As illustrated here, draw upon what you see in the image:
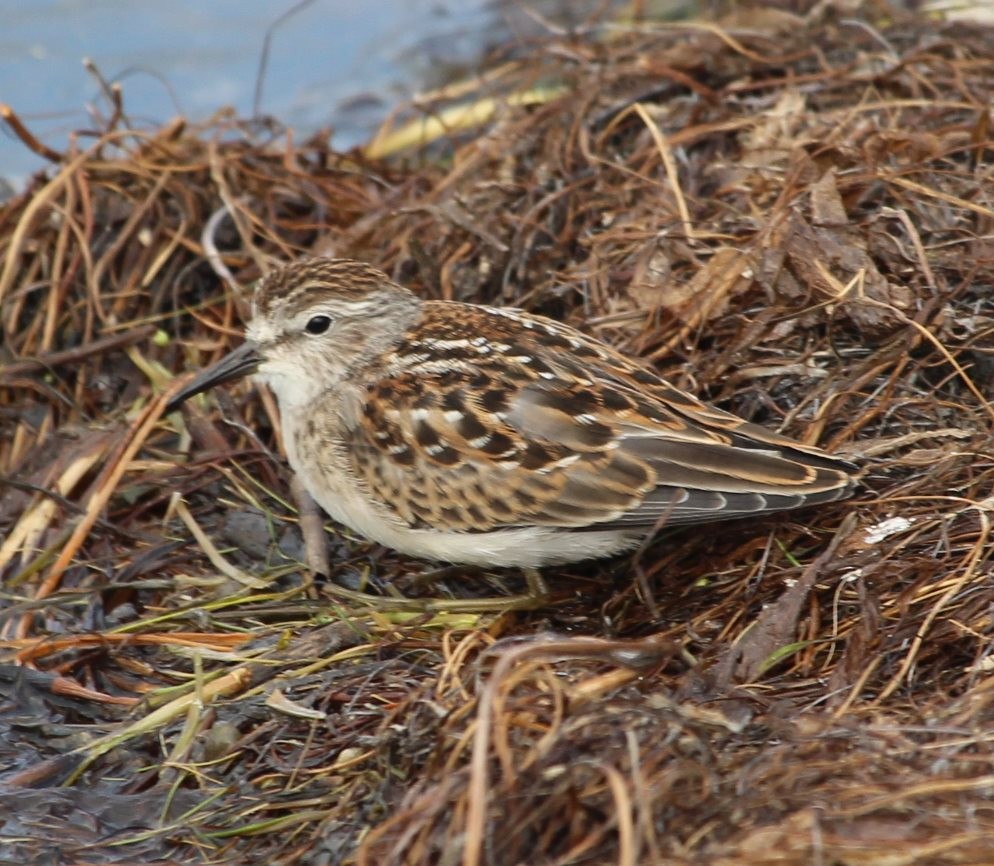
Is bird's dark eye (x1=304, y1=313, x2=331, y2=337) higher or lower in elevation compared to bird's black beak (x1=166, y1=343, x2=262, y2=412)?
higher

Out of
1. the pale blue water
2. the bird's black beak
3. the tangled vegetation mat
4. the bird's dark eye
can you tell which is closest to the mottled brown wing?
the tangled vegetation mat

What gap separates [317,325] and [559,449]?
117cm

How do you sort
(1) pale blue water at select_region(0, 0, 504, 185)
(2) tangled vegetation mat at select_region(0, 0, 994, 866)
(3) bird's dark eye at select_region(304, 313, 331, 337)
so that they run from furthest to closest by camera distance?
1. (1) pale blue water at select_region(0, 0, 504, 185)
2. (3) bird's dark eye at select_region(304, 313, 331, 337)
3. (2) tangled vegetation mat at select_region(0, 0, 994, 866)

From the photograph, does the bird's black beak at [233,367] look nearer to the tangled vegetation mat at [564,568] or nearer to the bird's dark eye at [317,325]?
the bird's dark eye at [317,325]

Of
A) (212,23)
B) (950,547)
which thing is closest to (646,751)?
(950,547)

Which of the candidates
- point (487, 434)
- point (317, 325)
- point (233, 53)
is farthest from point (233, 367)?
point (233, 53)

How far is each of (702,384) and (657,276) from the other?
1.99 ft

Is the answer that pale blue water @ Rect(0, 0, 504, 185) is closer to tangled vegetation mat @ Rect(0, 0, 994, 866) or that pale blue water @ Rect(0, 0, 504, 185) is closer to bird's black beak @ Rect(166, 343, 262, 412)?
tangled vegetation mat @ Rect(0, 0, 994, 866)

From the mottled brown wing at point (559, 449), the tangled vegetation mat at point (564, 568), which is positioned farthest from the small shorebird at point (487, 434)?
the tangled vegetation mat at point (564, 568)

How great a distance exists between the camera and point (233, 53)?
10.7m

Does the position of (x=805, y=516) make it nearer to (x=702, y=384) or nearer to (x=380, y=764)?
(x=702, y=384)

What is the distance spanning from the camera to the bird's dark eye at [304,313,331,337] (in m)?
5.38

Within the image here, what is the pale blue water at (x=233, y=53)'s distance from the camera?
10016 millimetres

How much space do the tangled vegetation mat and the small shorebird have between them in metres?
0.26
